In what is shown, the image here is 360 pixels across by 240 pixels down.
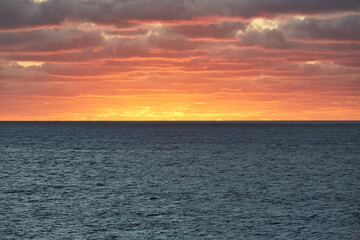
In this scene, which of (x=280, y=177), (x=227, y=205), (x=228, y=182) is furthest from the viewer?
(x=280, y=177)

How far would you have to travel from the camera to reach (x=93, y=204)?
47875 mm

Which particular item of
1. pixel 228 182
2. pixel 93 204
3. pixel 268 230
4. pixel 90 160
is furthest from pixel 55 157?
pixel 268 230

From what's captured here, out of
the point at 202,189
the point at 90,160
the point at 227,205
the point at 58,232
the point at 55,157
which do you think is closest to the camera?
the point at 58,232

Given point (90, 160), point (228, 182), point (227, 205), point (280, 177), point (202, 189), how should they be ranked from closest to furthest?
point (227, 205)
point (202, 189)
point (228, 182)
point (280, 177)
point (90, 160)

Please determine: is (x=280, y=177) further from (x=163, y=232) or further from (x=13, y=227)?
(x=13, y=227)

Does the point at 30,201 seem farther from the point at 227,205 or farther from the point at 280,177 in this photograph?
the point at 280,177

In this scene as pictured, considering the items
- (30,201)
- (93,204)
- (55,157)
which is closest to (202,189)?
(93,204)

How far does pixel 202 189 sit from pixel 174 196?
20.7 ft

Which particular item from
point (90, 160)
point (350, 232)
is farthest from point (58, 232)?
point (90, 160)

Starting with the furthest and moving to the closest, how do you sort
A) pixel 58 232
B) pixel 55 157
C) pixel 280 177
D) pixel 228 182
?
pixel 55 157
pixel 280 177
pixel 228 182
pixel 58 232

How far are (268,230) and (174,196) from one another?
56.8ft

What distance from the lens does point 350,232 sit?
36375 millimetres

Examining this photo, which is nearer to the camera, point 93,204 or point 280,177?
point 93,204

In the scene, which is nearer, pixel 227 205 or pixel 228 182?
pixel 227 205
